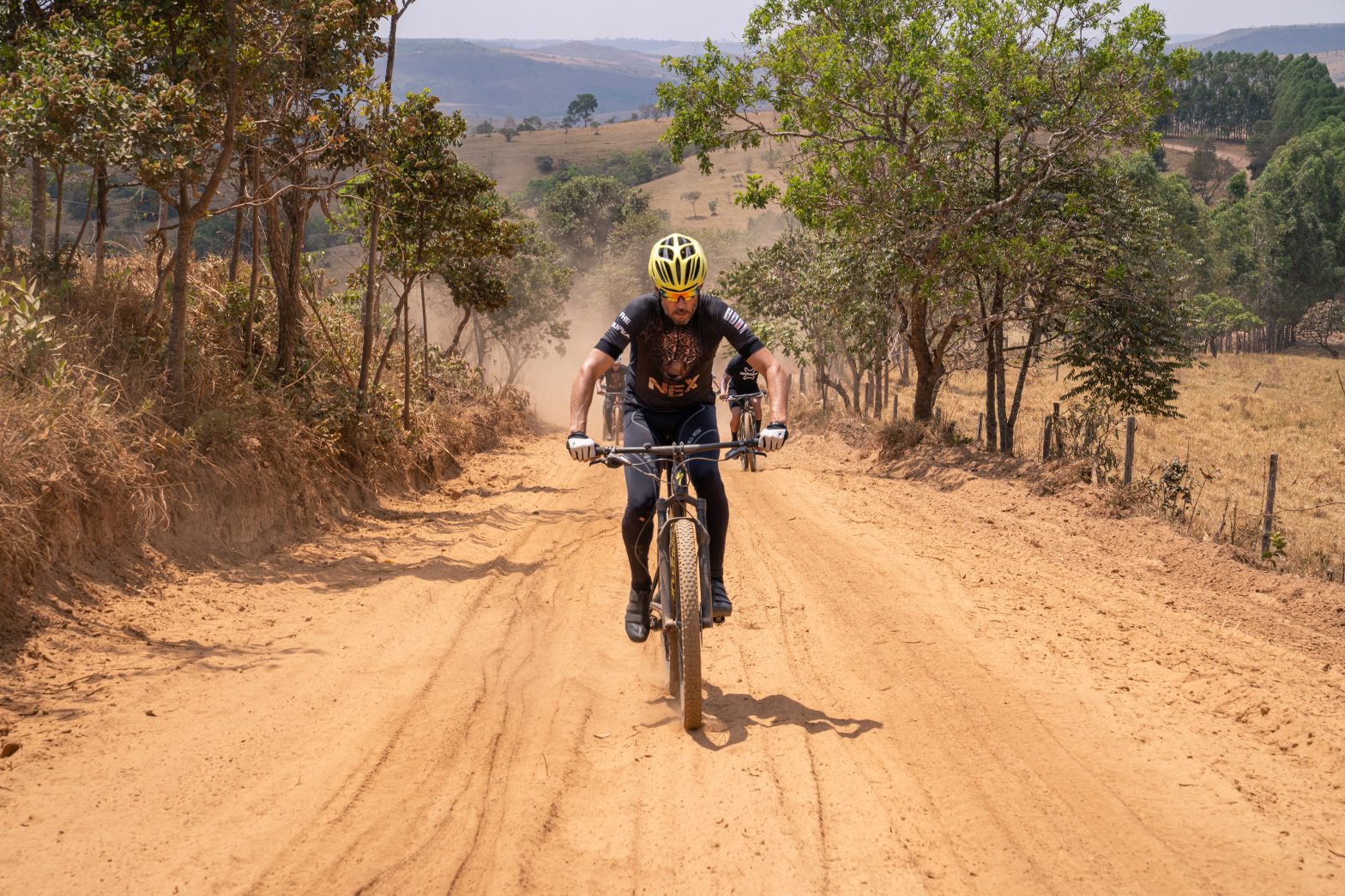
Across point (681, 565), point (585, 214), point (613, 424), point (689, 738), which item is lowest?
point (689, 738)

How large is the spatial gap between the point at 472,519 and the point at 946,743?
821cm

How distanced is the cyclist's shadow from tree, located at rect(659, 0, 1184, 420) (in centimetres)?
1322

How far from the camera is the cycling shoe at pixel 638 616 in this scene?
5.95 metres

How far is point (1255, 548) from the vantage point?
1079cm

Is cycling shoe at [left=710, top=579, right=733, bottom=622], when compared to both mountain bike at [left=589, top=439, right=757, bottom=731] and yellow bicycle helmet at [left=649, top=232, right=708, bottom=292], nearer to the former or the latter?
mountain bike at [left=589, top=439, right=757, bottom=731]

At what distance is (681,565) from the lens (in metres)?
5.18

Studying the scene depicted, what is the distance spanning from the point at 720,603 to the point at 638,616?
0.65 m

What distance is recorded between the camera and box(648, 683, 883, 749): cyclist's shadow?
5.16 metres

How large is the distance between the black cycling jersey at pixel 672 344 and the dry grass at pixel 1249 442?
25.6 ft

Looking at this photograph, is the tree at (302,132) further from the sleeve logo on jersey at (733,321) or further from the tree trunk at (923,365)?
the tree trunk at (923,365)

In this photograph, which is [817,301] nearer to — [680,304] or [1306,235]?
[680,304]

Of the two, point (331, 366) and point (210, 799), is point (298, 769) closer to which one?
point (210, 799)

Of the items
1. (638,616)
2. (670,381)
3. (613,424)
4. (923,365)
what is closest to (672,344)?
(670,381)

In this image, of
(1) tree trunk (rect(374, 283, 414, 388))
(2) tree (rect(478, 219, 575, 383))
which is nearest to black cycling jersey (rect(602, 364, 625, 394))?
(1) tree trunk (rect(374, 283, 414, 388))
